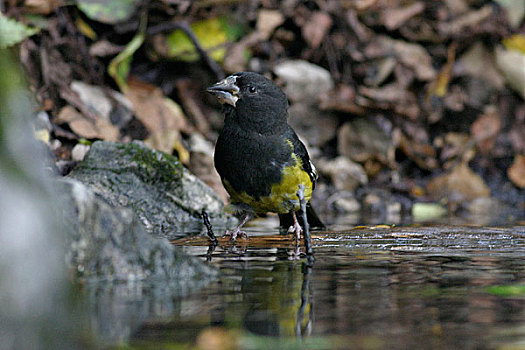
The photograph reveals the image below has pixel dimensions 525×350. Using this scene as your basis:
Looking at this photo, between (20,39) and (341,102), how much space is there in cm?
345

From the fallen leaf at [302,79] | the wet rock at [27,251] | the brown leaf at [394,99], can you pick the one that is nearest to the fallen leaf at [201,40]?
the fallen leaf at [302,79]

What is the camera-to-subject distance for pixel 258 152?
3.77 meters

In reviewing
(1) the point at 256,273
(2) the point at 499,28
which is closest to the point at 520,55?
(2) the point at 499,28

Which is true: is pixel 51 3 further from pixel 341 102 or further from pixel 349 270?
pixel 349 270

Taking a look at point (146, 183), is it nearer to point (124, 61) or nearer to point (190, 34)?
point (124, 61)

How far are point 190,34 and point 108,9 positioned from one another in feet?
2.67

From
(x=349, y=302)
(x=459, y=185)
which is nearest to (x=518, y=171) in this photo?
(x=459, y=185)

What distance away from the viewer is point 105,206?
6.73 feet

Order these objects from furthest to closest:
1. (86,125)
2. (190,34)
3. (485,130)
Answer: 1. (485,130)
2. (190,34)
3. (86,125)

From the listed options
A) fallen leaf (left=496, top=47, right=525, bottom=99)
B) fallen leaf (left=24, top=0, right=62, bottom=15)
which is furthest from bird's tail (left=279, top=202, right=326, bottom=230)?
fallen leaf (left=496, top=47, right=525, bottom=99)

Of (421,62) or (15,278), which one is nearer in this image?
(15,278)

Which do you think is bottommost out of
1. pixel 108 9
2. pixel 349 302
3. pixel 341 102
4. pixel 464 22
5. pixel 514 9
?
pixel 349 302

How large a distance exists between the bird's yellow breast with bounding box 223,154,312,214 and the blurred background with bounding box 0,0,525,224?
1.90 meters

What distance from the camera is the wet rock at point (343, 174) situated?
716 centimetres
